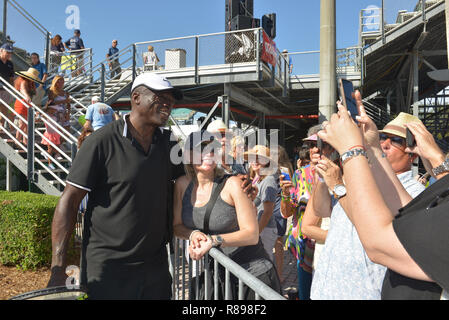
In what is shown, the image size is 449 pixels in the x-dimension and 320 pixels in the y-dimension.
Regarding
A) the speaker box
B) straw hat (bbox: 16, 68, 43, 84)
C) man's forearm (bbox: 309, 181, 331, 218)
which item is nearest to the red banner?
the speaker box

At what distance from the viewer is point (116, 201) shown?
1.87m

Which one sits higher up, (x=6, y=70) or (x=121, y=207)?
(x=6, y=70)

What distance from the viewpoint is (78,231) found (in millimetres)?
5398

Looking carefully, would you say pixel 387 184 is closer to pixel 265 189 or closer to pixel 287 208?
pixel 265 189

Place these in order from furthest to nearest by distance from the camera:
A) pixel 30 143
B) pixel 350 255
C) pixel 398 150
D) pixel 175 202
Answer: pixel 30 143 → pixel 175 202 → pixel 398 150 → pixel 350 255

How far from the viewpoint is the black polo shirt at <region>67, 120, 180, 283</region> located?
1.87 m

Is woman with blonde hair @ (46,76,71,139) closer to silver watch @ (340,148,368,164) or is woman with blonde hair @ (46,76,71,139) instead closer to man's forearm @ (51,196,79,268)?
man's forearm @ (51,196,79,268)

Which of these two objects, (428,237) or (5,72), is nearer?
(428,237)

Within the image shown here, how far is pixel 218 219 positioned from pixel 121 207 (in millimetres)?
618

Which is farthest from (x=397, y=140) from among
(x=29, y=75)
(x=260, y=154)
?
(x=29, y=75)
